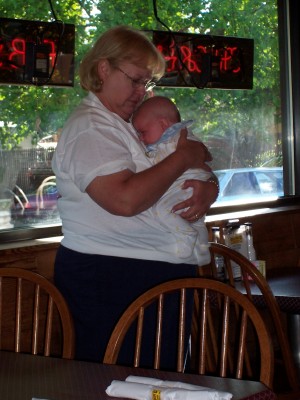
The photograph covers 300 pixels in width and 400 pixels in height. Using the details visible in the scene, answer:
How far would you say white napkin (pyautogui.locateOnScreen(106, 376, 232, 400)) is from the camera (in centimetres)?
127

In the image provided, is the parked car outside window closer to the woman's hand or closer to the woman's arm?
the woman's hand

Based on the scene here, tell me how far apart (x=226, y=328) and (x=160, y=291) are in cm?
19

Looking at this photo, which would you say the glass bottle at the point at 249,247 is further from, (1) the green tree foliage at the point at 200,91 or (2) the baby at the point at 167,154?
(2) the baby at the point at 167,154

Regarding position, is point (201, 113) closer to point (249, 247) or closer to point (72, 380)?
point (249, 247)

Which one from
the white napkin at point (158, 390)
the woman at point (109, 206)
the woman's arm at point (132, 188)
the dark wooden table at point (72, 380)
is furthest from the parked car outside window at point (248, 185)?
the white napkin at point (158, 390)

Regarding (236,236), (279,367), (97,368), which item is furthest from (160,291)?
(279,367)

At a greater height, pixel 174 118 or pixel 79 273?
pixel 174 118

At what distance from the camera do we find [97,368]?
60.9 inches

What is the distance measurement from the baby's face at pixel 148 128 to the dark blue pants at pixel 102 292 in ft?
1.32

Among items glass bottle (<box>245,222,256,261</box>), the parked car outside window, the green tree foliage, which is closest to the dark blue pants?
the green tree foliage

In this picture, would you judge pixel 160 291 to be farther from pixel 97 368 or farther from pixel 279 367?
pixel 279 367

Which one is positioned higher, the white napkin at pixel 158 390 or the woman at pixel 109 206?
the woman at pixel 109 206

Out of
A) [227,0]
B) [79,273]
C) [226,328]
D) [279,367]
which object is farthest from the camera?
[227,0]

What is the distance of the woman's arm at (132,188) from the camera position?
72.2 inches
